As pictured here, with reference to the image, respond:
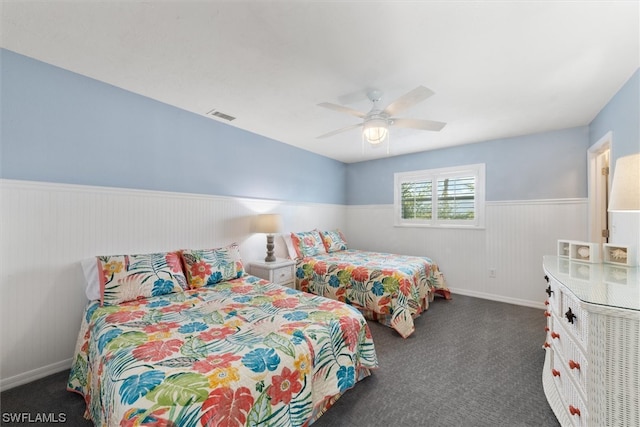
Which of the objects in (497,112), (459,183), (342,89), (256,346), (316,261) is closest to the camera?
(256,346)

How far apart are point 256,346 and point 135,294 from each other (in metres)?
1.30

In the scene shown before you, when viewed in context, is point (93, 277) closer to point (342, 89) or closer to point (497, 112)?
point (342, 89)

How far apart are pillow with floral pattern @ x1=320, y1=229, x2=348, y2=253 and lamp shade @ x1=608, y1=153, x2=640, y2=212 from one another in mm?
3296

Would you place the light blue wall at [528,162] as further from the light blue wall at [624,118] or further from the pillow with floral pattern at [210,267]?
the pillow with floral pattern at [210,267]

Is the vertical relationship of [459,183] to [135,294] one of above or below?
above

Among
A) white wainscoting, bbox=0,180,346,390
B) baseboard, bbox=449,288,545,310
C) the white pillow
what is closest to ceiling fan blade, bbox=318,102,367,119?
white wainscoting, bbox=0,180,346,390

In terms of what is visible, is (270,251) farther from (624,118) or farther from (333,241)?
(624,118)

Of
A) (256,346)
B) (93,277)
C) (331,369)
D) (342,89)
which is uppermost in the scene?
(342,89)

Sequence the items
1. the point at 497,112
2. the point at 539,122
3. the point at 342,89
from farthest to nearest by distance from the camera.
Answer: the point at 539,122
the point at 497,112
the point at 342,89

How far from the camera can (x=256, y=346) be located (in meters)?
1.35

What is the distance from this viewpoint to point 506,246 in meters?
3.72

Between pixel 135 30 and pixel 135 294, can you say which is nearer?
pixel 135 30

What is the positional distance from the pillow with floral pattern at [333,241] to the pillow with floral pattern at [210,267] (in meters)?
1.86

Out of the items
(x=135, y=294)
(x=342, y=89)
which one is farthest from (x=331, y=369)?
(x=342, y=89)
